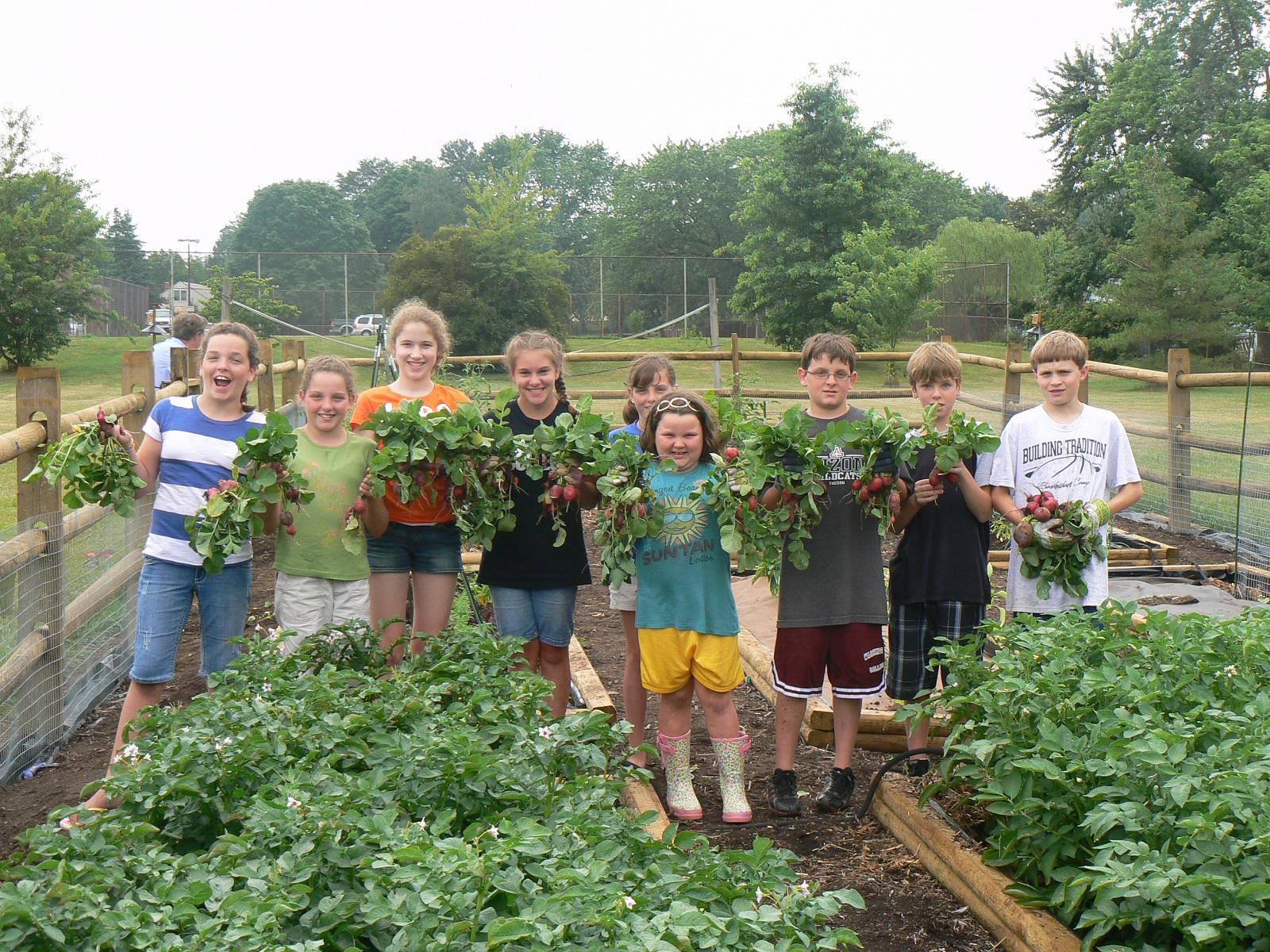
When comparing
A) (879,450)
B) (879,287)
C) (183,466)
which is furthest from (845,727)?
(879,287)

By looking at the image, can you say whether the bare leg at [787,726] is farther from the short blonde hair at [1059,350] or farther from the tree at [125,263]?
the tree at [125,263]

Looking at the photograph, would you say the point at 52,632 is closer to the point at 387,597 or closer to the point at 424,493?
the point at 387,597

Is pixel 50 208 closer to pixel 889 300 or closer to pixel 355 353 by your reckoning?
pixel 355 353

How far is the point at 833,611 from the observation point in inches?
162

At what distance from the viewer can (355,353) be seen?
27.7 metres

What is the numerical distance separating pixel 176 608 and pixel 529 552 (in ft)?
4.22

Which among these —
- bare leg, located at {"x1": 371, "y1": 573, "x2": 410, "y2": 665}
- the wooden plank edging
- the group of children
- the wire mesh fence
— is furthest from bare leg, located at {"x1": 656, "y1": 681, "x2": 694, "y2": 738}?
the wire mesh fence

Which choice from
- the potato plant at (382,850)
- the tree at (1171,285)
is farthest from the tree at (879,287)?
the potato plant at (382,850)

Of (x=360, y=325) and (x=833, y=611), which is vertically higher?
(x=360, y=325)

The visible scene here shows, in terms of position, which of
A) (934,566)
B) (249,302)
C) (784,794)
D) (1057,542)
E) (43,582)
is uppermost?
(249,302)

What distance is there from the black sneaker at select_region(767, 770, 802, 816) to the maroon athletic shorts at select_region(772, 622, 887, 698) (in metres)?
0.29

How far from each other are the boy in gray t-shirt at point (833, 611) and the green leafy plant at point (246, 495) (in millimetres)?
1790

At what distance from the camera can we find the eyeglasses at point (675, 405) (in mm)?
4098

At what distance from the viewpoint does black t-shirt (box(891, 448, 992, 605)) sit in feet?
13.9
